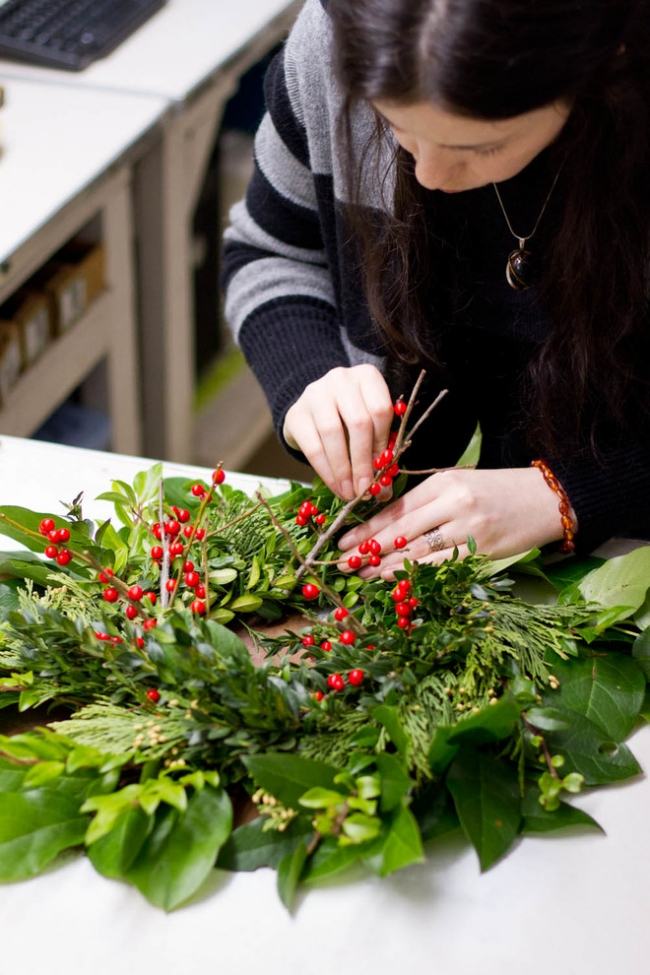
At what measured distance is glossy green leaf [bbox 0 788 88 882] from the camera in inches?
27.7

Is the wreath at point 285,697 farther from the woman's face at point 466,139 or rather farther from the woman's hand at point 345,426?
the woman's face at point 466,139

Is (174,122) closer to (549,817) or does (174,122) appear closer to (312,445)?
(312,445)

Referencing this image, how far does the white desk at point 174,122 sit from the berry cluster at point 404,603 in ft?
3.55

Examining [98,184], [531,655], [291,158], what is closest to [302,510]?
[531,655]

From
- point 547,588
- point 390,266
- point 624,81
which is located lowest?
point 547,588

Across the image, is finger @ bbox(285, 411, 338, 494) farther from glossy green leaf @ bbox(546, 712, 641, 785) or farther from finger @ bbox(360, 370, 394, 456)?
glossy green leaf @ bbox(546, 712, 641, 785)

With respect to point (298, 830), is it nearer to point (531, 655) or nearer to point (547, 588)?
point (531, 655)

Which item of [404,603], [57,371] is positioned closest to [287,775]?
[404,603]

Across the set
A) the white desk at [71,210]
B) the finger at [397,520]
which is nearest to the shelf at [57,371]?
the white desk at [71,210]

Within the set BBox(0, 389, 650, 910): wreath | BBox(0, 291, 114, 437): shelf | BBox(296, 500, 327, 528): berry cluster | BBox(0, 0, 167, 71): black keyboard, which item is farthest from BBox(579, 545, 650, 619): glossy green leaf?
BBox(0, 0, 167, 71): black keyboard

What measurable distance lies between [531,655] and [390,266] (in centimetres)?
41

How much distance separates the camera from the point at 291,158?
3.73 feet

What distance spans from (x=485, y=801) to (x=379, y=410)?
34 cm

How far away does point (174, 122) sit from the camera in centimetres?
173
